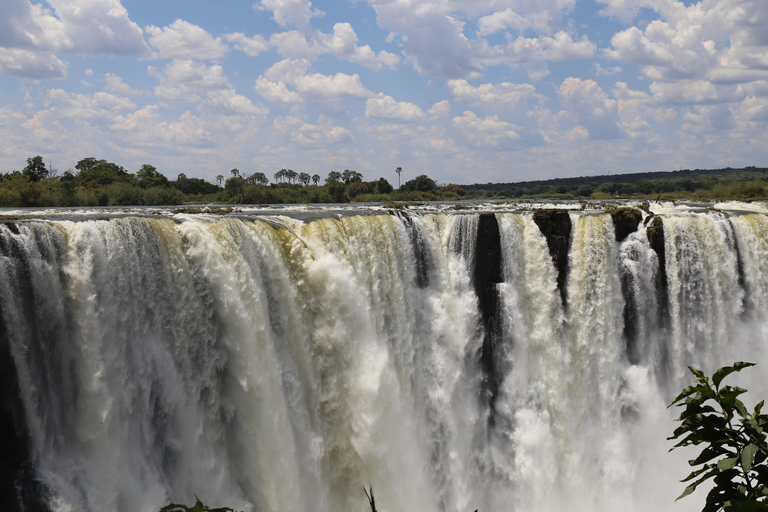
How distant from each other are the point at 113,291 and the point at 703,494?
18121mm

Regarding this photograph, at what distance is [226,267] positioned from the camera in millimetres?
12539

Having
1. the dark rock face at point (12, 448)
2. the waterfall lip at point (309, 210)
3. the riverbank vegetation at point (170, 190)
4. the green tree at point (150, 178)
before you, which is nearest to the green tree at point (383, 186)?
the riverbank vegetation at point (170, 190)

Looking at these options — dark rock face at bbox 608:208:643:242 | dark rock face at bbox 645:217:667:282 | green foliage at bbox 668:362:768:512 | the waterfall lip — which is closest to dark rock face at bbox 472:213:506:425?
the waterfall lip

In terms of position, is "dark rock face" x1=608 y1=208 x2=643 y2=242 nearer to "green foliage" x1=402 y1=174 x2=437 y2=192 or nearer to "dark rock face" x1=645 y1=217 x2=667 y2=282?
"dark rock face" x1=645 y1=217 x2=667 y2=282

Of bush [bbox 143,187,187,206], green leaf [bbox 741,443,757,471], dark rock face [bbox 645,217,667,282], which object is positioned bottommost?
dark rock face [bbox 645,217,667,282]

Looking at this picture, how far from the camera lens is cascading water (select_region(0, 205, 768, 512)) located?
10.4m

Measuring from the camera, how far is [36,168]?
38969 mm

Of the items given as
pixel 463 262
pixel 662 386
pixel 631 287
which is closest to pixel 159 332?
pixel 463 262

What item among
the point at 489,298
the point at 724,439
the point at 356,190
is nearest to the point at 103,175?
the point at 356,190

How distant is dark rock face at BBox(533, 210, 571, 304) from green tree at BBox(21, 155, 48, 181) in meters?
33.8

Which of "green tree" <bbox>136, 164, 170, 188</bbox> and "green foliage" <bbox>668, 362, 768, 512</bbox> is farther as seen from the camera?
"green tree" <bbox>136, 164, 170, 188</bbox>

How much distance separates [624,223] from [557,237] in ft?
7.85

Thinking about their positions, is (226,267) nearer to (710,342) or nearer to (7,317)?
(7,317)

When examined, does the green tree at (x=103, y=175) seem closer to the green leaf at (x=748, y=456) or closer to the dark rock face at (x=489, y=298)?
the dark rock face at (x=489, y=298)
